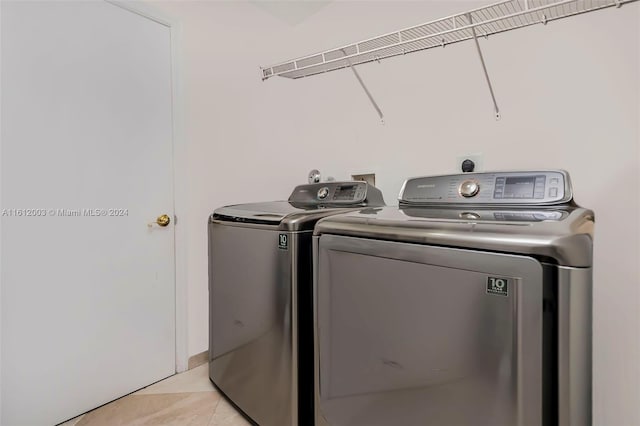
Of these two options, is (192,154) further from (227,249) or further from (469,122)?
(469,122)

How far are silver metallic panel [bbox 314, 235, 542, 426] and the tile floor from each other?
2.34 ft

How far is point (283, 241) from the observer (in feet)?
4.09

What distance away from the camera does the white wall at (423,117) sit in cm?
124

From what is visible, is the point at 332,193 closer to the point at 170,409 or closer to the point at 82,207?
the point at 82,207

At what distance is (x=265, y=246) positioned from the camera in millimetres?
1322

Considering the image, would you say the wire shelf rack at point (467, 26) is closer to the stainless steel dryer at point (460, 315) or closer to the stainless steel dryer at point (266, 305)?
the stainless steel dryer at point (460, 315)

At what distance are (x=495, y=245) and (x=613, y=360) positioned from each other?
102cm

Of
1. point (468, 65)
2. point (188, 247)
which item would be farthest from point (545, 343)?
point (188, 247)

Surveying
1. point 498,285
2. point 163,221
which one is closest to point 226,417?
point 163,221

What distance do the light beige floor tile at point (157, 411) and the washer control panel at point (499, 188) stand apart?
141 centimetres

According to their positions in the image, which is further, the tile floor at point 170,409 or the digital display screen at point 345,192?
the digital display screen at point 345,192

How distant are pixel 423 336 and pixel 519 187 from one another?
676 mm

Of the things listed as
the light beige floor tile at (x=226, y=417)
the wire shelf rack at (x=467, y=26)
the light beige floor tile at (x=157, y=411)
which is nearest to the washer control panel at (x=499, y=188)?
the wire shelf rack at (x=467, y=26)

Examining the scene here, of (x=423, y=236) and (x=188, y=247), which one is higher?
(x=423, y=236)
